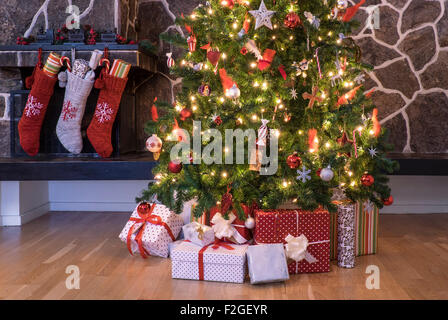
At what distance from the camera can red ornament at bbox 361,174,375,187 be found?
7.32 ft

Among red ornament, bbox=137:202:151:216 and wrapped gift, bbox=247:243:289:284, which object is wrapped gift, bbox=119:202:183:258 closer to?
red ornament, bbox=137:202:151:216

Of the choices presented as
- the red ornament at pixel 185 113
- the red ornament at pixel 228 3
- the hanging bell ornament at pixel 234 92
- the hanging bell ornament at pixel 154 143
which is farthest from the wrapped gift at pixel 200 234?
the red ornament at pixel 228 3

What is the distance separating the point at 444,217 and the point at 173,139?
2290mm

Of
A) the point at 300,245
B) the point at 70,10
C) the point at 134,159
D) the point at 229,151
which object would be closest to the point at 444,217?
the point at 300,245

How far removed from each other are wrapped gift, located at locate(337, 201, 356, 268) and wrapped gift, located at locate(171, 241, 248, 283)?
1.65 feet

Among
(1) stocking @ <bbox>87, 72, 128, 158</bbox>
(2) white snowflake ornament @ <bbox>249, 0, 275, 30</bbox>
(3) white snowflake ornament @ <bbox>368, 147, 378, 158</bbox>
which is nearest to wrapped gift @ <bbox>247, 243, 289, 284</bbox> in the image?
(3) white snowflake ornament @ <bbox>368, 147, 378, 158</bbox>

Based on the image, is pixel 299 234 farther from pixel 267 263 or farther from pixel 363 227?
pixel 363 227

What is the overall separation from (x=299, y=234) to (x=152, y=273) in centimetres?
72

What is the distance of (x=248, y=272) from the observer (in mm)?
2189

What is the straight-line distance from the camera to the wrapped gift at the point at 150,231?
239 cm

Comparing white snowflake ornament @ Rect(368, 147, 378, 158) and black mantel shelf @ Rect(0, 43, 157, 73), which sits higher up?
black mantel shelf @ Rect(0, 43, 157, 73)

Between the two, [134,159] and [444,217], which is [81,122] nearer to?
[134,159]

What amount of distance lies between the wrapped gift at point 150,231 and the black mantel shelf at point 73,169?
0.54 m

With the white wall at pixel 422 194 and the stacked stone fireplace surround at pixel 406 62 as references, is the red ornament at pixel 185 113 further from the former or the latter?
the white wall at pixel 422 194
